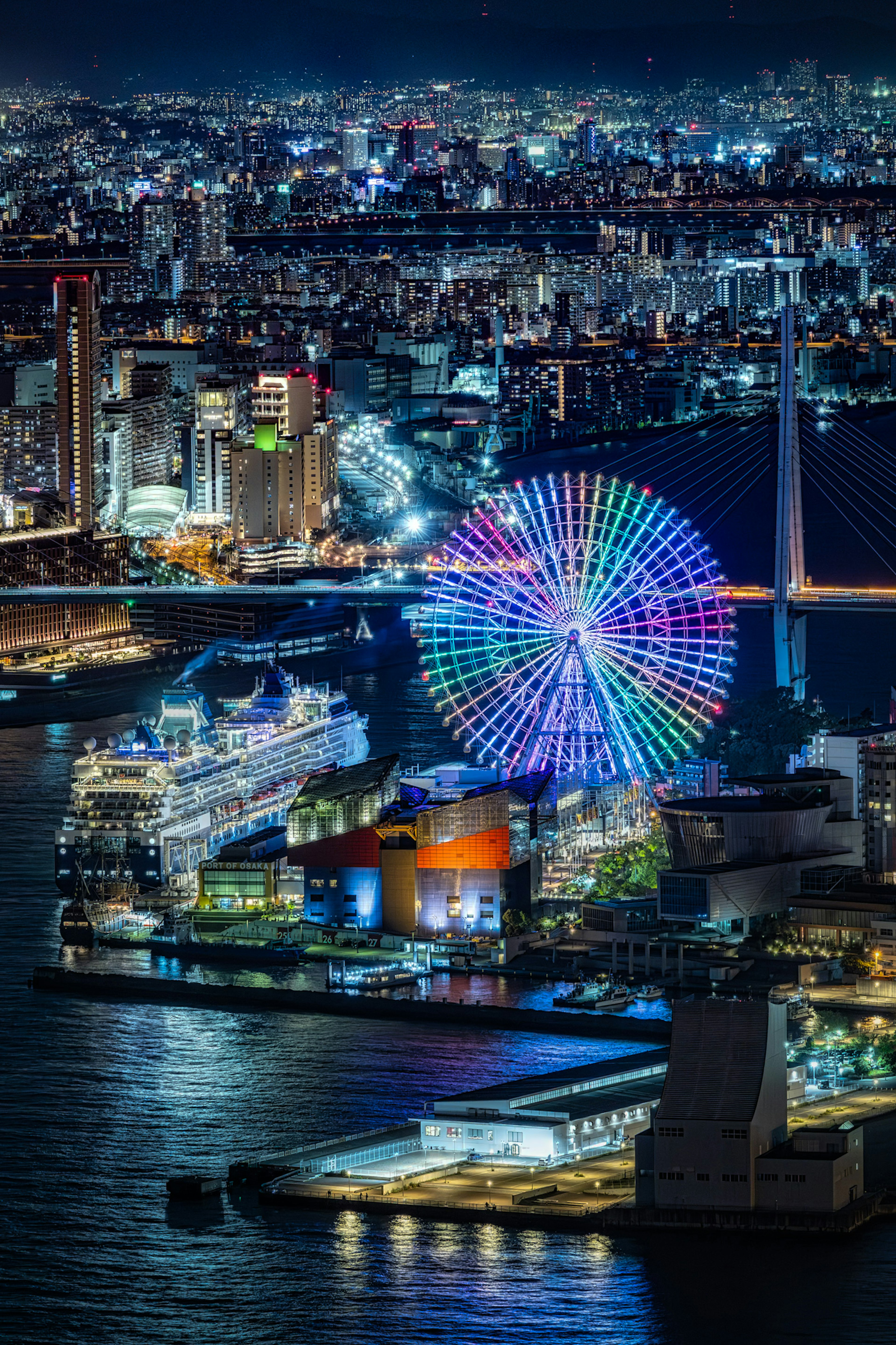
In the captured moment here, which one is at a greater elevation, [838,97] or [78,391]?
[838,97]

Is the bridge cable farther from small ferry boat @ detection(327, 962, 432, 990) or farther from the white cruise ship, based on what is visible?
small ferry boat @ detection(327, 962, 432, 990)

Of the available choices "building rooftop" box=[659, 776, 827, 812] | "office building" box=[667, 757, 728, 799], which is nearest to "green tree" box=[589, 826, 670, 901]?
"building rooftop" box=[659, 776, 827, 812]

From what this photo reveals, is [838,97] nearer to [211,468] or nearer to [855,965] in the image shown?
[211,468]

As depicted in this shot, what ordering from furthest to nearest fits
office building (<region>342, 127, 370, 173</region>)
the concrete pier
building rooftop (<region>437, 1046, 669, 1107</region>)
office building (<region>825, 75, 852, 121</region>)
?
1. office building (<region>825, 75, 852, 121</region>)
2. office building (<region>342, 127, 370, 173</region>)
3. the concrete pier
4. building rooftop (<region>437, 1046, 669, 1107</region>)

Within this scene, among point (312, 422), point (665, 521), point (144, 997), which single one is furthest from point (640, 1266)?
point (312, 422)

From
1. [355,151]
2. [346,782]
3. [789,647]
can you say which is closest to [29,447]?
[789,647]

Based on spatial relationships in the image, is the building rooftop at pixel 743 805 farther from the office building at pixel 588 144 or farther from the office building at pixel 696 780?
the office building at pixel 588 144
